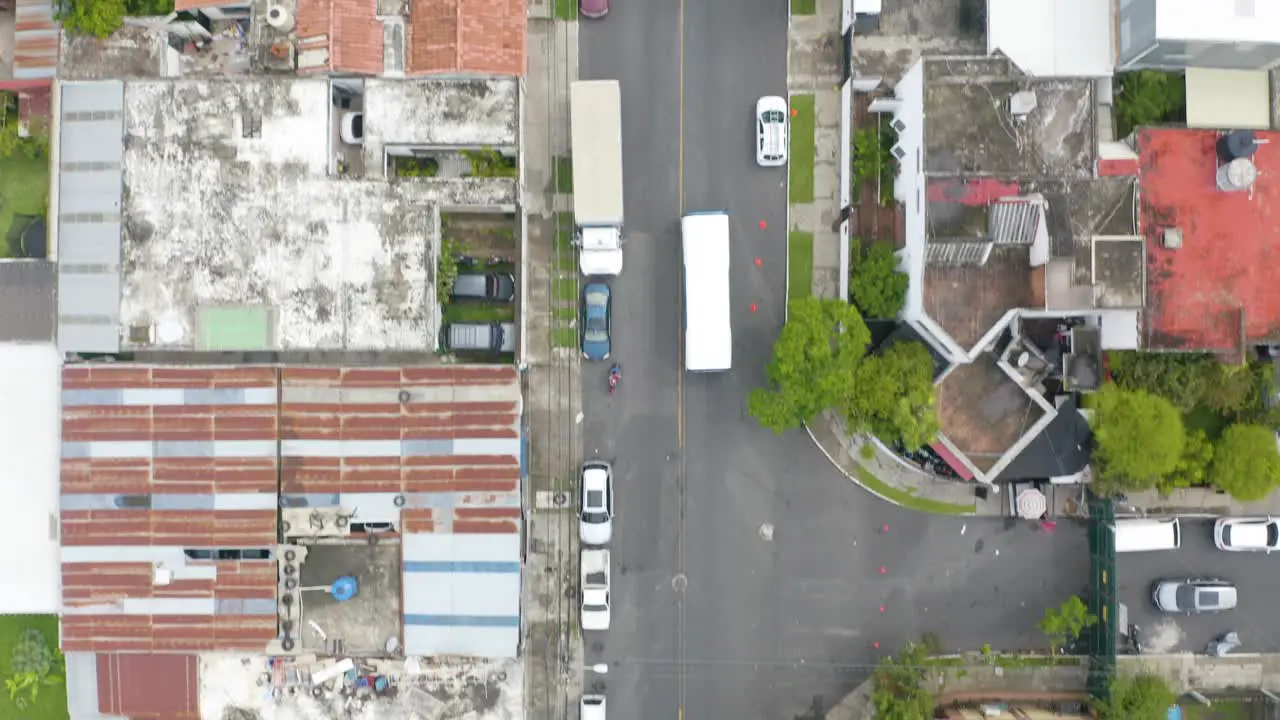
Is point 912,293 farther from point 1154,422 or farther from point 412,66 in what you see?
point 412,66

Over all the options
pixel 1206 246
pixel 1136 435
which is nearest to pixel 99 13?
pixel 1136 435

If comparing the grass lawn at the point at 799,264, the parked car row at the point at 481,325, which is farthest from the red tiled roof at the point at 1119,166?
the parked car row at the point at 481,325

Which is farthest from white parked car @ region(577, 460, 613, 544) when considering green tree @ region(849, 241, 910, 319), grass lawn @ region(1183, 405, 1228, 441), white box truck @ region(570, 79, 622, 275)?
grass lawn @ region(1183, 405, 1228, 441)

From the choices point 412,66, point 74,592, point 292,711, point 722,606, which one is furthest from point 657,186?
point 74,592

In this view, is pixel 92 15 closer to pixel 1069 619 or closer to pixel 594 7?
pixel 594 7

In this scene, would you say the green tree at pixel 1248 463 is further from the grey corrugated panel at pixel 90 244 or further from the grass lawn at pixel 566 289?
the grey corrugated panel at pixel 90 244

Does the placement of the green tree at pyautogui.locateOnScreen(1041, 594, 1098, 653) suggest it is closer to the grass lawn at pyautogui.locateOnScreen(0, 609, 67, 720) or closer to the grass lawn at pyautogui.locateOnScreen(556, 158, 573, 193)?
the grass lawn at pyautogui.locateOnScreen(556, 158, 573, 193)
